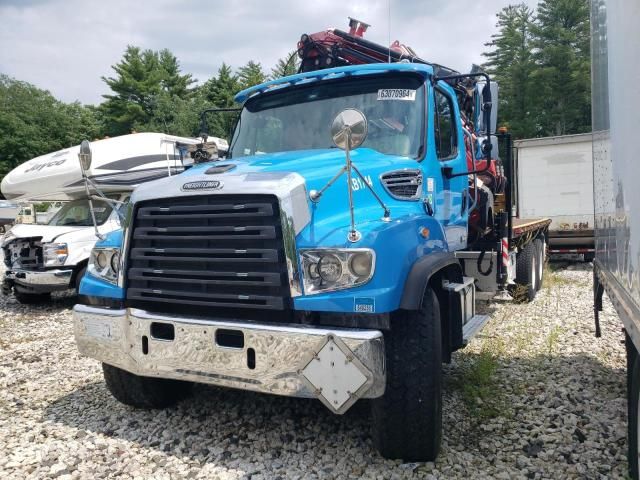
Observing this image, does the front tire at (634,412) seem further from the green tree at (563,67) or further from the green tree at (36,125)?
the green tree at (36,125)

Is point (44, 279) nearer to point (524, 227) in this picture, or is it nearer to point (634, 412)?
point (524, 227)

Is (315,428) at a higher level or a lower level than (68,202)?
lower

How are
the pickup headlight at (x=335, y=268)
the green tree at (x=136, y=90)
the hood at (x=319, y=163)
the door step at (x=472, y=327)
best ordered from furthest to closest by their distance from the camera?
the green tree at (x=136, y=90) < the door step at (x=472, y=327) < the hood at (x=319, y=163) < the pickup headlight at (x=335, y=268)

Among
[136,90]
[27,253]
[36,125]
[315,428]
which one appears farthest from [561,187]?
[36,125]

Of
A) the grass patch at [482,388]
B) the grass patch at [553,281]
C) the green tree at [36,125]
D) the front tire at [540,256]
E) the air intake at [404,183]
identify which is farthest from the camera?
the green tree at [36,125]

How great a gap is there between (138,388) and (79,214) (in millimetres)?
6564

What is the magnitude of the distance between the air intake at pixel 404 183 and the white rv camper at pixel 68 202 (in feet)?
17.5

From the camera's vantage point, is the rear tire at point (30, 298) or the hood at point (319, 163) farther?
the rear tire at point (30, 298)

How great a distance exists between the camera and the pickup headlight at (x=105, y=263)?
3830 mm

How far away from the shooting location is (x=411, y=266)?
319cm

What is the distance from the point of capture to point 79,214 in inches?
385

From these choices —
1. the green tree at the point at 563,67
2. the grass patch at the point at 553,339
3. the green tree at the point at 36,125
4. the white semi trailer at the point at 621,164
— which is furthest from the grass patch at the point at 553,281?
the green tree at the point at 36,125

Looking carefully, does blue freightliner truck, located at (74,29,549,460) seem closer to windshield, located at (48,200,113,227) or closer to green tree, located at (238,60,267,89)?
windshield, located at (48,200,113,227)

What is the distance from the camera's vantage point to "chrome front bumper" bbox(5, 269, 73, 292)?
8688 millimetres
